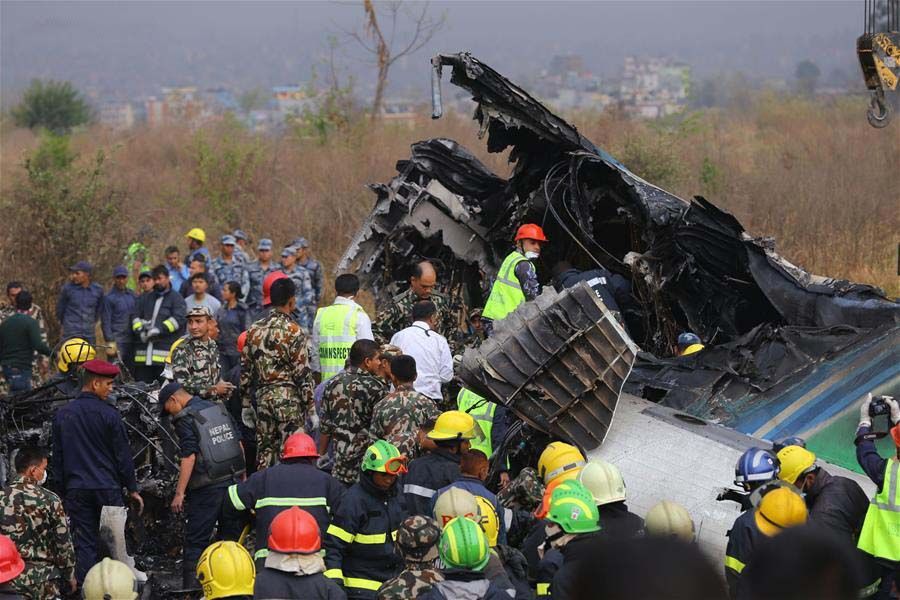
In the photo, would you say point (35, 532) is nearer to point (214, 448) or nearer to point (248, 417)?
point (214, 448)

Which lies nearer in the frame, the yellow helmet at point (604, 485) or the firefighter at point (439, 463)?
the yellow helmet at point (604, 485)

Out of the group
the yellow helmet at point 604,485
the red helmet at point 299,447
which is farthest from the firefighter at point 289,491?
the yellow helmet at point 604,485

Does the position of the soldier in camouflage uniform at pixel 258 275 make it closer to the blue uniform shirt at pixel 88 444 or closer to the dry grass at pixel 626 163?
the dry grass at pixel 626 163

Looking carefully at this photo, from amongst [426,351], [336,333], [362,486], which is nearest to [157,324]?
[336,333]

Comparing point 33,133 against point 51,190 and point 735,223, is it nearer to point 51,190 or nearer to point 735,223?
point 51,190

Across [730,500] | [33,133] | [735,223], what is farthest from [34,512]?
[33,133]

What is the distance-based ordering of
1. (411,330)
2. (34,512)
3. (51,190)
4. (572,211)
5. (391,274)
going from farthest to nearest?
(51,190) < (391,274) < (572,211) < (411,330) < (34,512)

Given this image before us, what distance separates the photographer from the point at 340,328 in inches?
368

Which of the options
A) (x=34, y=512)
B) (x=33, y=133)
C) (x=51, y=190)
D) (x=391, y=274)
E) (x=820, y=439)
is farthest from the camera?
(x=33, y=133)

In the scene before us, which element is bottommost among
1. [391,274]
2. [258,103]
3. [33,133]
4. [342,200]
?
[258,103]

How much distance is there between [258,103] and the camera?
112688 millimetres

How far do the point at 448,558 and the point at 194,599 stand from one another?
11.2 feet

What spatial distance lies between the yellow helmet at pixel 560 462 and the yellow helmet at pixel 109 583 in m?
2.37

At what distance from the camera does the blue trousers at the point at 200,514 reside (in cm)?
797
